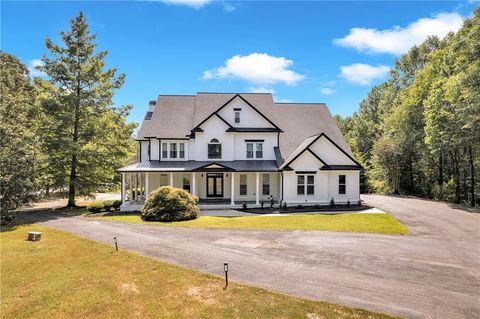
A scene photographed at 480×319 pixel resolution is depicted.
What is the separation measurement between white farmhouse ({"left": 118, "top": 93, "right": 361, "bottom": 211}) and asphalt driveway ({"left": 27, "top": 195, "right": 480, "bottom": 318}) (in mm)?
9083

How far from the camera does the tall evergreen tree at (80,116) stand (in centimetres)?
2891

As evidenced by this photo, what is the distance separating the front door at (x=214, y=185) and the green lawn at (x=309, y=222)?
767 cm

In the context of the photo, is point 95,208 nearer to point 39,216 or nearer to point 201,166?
point 39,216

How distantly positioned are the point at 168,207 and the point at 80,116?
15171 mm

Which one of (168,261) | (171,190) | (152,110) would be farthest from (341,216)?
(152,110)

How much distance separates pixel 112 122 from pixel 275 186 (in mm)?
18556

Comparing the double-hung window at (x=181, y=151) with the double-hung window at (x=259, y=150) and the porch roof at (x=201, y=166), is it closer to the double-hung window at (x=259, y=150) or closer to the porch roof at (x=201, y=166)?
the porch roof at (x=201, y=166)

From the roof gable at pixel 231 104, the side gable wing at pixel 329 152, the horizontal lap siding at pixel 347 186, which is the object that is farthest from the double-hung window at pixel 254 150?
the horizontal lap siding at pixel 347 186

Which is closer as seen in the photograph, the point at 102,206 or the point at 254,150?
the point at 102,206

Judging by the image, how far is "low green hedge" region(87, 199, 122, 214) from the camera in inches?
1059

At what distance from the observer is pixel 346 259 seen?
12.9 metres

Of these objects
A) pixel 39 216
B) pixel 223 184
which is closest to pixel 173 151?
pixel 223 184

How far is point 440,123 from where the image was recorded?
32.2 metres

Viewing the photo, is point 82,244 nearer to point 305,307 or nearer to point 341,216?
point 305,307
